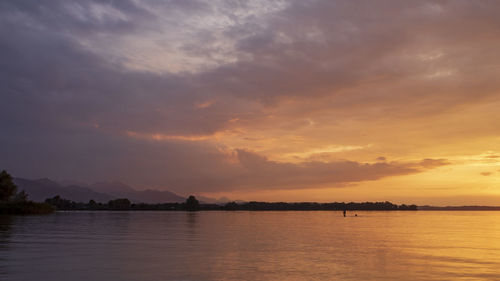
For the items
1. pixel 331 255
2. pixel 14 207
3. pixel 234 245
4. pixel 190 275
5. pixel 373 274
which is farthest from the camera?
pixel 14 207

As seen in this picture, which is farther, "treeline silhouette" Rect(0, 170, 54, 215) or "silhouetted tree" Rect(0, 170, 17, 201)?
"silhouetted tree" Rect(0, 170, 17, 201)

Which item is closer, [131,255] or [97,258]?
[97,258]

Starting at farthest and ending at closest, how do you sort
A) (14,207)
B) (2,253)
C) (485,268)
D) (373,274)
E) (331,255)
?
(14,207) → (331,255) → (2,253) → (485,268) → (373,274)

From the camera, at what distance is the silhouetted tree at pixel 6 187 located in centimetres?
14338

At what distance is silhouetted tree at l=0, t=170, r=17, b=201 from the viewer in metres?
143

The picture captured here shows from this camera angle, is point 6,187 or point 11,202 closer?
point 6,187

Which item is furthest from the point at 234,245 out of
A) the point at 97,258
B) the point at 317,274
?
the point at 317,274

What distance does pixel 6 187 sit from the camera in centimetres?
14425

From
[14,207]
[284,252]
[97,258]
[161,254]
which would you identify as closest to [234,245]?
[284,252]

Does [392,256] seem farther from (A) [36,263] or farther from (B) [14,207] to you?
(B) [14,207]

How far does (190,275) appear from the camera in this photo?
86.6 feet

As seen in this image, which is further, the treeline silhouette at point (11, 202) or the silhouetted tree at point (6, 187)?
the silhouetted tree at point (6, 187)

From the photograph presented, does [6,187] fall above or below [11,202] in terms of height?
above

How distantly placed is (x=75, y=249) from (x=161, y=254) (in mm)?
9294
